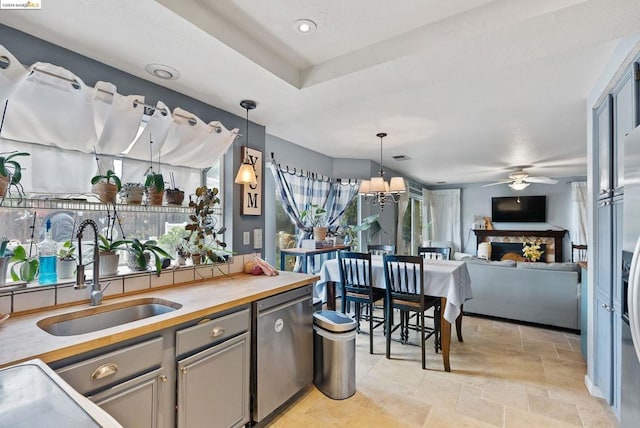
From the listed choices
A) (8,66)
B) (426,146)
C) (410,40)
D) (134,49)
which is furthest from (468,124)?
(8,66)

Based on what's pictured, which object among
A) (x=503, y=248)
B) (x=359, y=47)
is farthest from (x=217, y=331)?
(x=503, y=248)

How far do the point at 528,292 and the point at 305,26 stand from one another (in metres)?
3.91

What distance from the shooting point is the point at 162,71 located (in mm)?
1928

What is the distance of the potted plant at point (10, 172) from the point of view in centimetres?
142

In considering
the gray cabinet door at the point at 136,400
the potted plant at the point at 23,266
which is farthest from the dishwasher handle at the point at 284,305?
the potted plant at the point at 23,266

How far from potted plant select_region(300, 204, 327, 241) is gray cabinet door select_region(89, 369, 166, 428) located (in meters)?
2.84

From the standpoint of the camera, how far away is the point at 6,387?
0.84 m

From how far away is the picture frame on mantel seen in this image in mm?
2650

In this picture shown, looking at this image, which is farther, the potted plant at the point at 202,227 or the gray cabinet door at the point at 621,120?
the potted plant at the point at 202,227

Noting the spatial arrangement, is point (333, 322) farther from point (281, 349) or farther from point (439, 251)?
point (439, 251)

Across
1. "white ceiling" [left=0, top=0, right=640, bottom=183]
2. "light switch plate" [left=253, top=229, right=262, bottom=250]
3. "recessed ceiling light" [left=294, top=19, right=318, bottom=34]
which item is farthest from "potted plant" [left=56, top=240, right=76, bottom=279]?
"recessed ceiling light" [left=294, top=19, right=318, bottom=34]

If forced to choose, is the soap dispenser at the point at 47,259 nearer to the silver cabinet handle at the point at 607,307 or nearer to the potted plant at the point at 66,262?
the potted plant at the point at 66,262

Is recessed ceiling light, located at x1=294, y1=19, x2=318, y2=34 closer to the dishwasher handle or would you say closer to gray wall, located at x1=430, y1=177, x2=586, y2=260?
the dishwasher handle

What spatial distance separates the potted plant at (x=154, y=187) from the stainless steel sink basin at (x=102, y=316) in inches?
25.2
